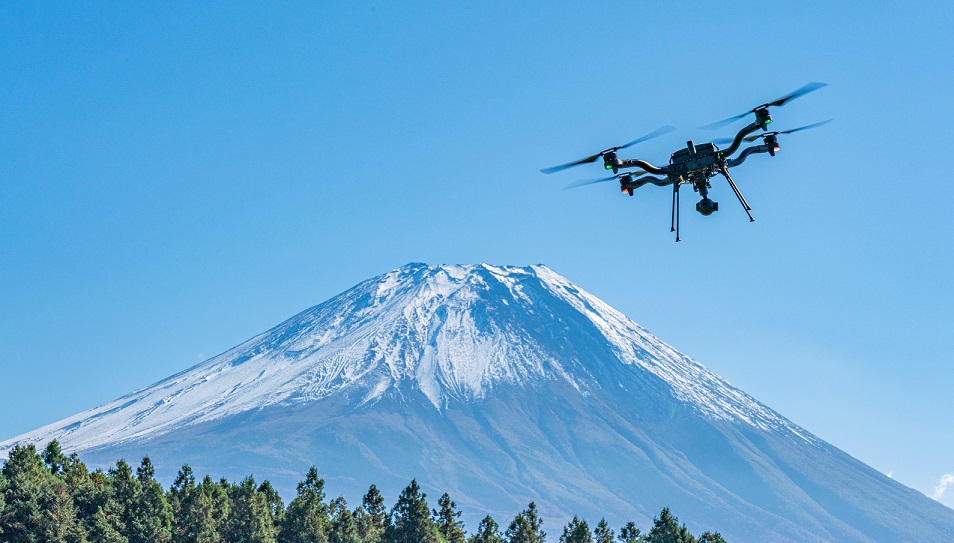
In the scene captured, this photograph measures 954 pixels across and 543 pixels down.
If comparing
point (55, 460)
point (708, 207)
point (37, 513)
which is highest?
point (708, 207)

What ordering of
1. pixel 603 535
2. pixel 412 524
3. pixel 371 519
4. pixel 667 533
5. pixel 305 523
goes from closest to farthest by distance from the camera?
pixel 412 524 → pixel 305 523 → pixel 667 533 → pixel 371 519 → pixel 603 535

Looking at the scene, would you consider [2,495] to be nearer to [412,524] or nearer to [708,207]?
[412,524]

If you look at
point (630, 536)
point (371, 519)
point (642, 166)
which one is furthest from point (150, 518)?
point (642, 166)

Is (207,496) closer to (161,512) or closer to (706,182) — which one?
(161,512)

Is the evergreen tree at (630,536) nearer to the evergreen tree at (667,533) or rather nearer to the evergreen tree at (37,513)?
the evergreen tree at (667,533)

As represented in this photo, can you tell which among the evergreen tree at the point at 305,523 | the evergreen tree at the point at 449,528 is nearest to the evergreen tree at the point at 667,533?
the evergreen tree at the point at 449,528
